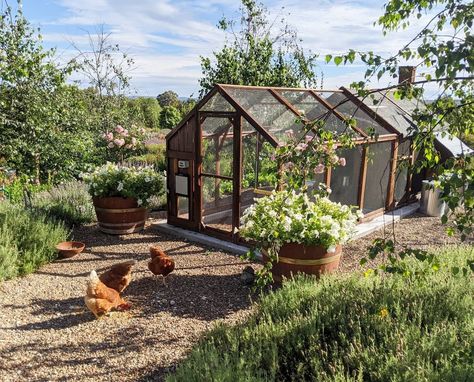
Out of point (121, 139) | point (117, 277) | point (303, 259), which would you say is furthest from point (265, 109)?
point (121, 139)

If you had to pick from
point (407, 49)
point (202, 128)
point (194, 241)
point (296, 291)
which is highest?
point (407, 49)

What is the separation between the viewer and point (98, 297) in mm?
4152

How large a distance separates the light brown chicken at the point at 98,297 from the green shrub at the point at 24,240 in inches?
60.7

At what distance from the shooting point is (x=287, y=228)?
4.61 metres

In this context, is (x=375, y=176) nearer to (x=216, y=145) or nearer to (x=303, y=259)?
(x=216, y=145)

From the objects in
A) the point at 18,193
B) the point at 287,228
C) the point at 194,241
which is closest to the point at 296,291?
the point at 287,228

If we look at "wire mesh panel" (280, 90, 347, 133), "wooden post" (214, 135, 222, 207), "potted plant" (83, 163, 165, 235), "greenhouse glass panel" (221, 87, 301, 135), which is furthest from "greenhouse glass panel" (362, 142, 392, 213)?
"potted plant" (83, 163, 165, 235)

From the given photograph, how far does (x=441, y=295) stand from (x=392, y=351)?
1165 mm

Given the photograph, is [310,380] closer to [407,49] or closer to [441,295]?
[441,295]

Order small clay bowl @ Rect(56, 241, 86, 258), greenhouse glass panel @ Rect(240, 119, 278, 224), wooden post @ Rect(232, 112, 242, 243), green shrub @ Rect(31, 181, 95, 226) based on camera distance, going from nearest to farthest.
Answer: small clay bowl @ Rect(56, 241, 86, 258), wooden post @ Rect(232, 112, 242, 243), greenhouse glass panel @ Rect(240, 119, 278, 224), green shrub @ Rect(31, 181, 95, 226)

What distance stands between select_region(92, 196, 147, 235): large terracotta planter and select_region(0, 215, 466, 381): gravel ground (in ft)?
1.40

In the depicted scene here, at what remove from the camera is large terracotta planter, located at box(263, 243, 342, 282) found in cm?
479

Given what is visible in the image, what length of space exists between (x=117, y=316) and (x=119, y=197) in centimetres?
299

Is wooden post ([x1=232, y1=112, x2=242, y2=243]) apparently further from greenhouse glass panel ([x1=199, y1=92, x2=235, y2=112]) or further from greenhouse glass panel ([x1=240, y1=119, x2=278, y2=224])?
greenhouse glass panel ([x1=199, y1=92, x2=235, y2=112])
